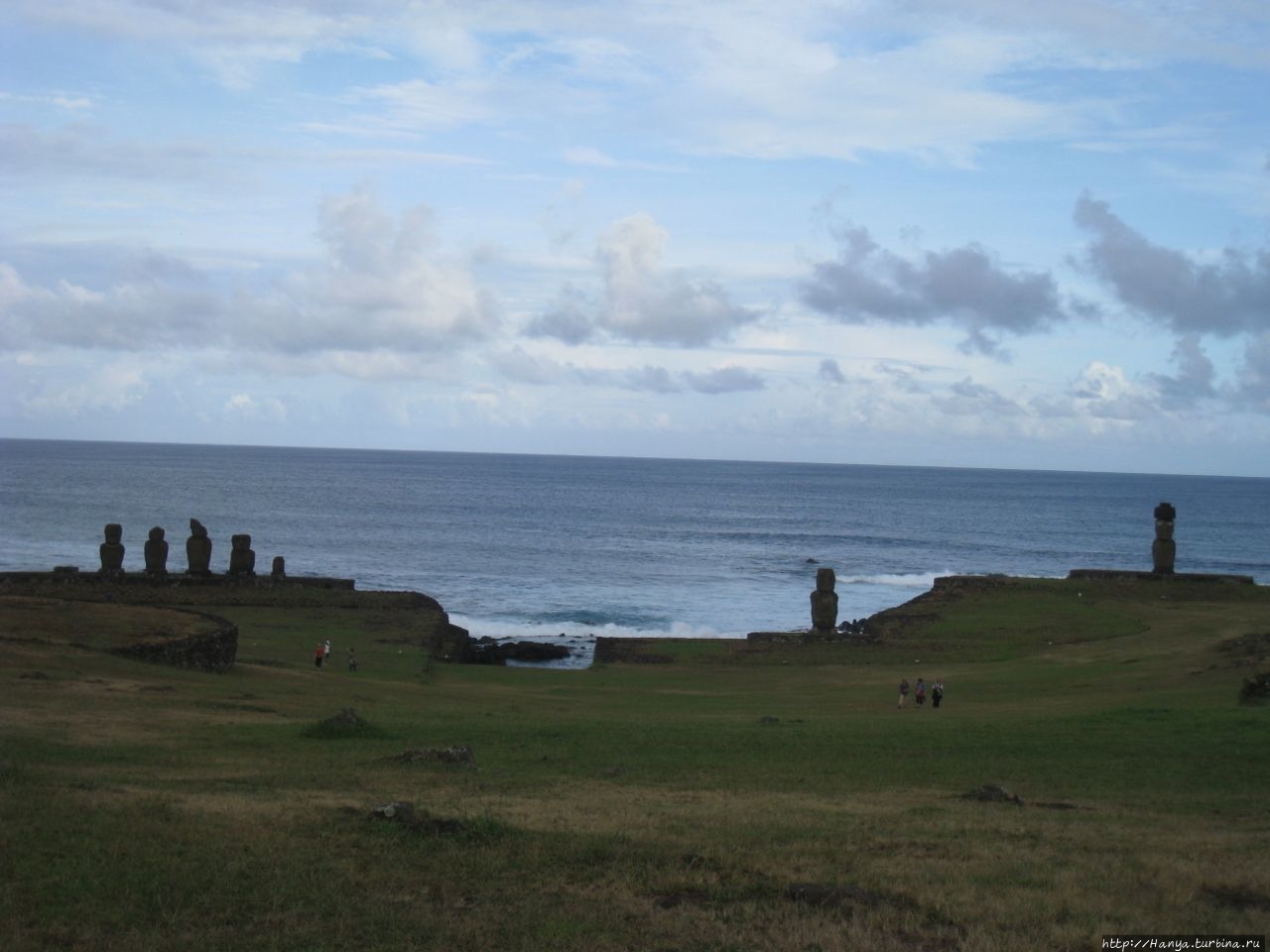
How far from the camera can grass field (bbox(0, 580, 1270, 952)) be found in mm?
9812

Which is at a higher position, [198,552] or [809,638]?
[198,552]

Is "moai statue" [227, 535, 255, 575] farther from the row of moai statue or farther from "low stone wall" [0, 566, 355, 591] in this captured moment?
"low stone wall" [0, 566, 355, 591]

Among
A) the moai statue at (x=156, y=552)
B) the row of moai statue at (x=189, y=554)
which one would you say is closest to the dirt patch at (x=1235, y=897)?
the row of moai statue at (x=189, y=554)

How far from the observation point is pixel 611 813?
14242 millimetres

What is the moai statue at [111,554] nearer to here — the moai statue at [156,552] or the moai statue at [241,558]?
the moai statue at [156,552]

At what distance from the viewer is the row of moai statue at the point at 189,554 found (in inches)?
1922

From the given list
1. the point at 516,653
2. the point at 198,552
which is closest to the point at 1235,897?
the point at 516,653

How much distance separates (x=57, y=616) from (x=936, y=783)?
2471 centimetres

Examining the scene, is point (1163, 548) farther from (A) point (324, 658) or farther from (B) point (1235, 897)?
(B) point (1235, 897)

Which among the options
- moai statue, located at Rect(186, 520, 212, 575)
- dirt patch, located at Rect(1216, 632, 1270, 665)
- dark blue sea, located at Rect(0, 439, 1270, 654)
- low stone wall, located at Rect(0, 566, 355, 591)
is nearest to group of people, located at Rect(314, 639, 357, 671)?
low stone wall, located at Rect(0, 566, 355, 591)

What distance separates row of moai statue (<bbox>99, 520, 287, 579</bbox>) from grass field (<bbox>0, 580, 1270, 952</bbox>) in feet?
52.7

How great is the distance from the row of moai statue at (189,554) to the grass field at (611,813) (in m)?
16.1

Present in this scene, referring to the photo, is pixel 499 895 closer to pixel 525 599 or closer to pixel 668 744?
pixel 668 744

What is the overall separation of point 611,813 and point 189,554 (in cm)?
4029
